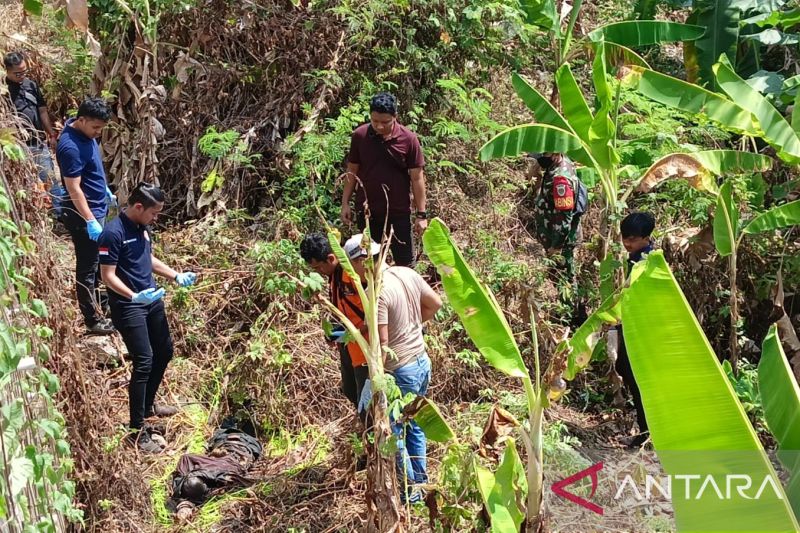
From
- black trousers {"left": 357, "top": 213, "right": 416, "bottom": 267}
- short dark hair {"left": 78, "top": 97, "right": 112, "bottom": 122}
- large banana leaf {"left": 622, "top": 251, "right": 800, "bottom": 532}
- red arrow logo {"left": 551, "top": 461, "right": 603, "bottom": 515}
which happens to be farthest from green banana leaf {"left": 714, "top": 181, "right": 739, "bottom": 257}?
short dark hair {"left": 78, "top": 97, "right": 112, "bottom": 122}

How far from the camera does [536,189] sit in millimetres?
7910

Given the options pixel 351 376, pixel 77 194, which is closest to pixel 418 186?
pixel 351 376

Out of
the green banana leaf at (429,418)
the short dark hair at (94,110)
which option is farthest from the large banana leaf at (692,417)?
the short dark hair at (94,110)

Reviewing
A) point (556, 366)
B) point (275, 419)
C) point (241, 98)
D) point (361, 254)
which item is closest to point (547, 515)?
point (556, 366)

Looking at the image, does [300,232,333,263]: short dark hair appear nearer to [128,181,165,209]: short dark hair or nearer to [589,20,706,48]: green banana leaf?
[128,181,165,209]: short dark hair

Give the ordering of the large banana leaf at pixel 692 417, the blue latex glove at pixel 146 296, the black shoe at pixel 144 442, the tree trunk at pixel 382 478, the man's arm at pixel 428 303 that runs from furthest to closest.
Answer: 1. the black shoe at pixel 144 442
2. the blue latex glove at pixel 146 296
3. the man's arm at pixel 428 303
4. the tree trunk at pixel 382 478
5. the large banana leaf at pixel 692 417

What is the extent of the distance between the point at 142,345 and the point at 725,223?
3.72 m

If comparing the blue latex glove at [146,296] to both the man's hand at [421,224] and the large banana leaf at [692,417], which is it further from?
the large banana leaf at [692,417]

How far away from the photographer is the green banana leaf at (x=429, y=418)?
3.95 meters

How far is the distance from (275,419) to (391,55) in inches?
148

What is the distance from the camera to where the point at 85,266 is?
598cm

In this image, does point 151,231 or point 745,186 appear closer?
point 745,186

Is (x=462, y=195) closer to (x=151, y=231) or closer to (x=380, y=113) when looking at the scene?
(x=380, y=113)

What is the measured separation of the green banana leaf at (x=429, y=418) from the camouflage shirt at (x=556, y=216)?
115 inches
